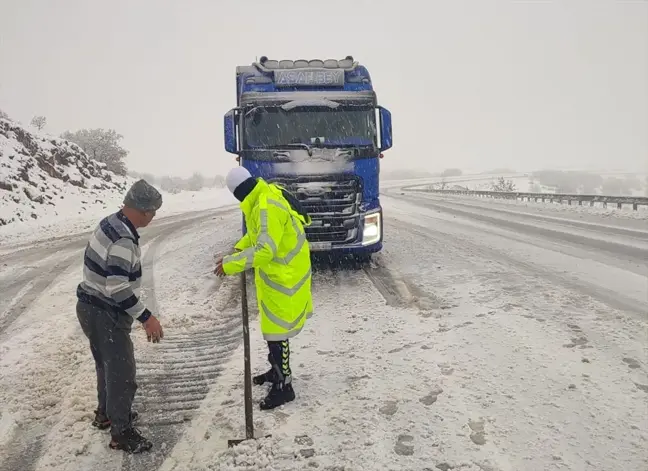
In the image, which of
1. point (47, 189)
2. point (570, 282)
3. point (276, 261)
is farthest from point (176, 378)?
point (47, 189)

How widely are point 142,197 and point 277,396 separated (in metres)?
1.82

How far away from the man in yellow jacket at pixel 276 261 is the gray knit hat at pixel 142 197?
1.93 feet

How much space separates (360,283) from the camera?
7.22 meters

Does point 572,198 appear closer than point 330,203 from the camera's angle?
No

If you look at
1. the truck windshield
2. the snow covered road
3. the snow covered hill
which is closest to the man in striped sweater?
the snow covered road

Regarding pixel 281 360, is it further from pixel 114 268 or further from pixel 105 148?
pixel 105 148

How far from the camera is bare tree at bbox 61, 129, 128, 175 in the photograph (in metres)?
34.0

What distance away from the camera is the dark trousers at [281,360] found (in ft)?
12.0

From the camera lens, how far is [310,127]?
741 cm

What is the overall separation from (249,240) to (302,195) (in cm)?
338

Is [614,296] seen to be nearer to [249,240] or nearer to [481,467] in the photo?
[481,467]

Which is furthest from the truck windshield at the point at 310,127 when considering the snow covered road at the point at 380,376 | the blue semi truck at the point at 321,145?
the snow covered road at the point at 380,376

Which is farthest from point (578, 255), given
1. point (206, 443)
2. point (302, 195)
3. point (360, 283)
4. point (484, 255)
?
point (206, 443)

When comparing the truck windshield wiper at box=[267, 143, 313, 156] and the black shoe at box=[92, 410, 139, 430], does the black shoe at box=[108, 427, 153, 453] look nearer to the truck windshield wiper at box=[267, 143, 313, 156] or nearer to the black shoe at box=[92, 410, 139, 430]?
the black shoe at box=[92, 410, 139, 430]
